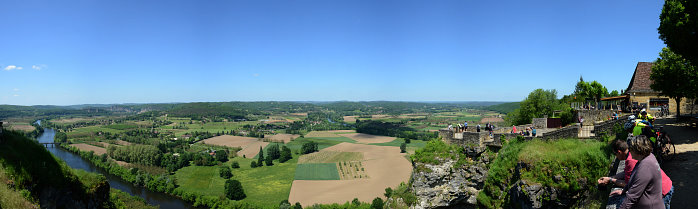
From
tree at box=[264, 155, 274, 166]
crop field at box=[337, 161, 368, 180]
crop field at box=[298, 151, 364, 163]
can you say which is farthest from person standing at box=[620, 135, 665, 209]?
tree at box=[264, 155, 274, 166]

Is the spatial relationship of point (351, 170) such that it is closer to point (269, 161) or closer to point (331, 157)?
point (331, 157)

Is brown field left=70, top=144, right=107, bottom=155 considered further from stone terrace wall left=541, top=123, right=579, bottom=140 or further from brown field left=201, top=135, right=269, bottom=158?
stone terrace wall left=541, top=123, right=579, bottom=140

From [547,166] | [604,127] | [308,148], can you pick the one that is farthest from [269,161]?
[547,166]

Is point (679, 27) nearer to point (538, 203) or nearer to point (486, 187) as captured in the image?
point (538, 203)

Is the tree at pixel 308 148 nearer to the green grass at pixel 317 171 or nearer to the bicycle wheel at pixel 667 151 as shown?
the green grass at pixel 317 171

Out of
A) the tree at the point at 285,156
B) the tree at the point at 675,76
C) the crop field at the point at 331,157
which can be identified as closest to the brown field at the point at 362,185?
the crop field at the point at 331,157

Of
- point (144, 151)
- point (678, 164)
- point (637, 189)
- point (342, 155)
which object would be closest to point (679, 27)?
point (678, 164)

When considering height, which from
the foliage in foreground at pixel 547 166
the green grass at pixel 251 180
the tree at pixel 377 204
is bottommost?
the green grass at pixel 251 180
